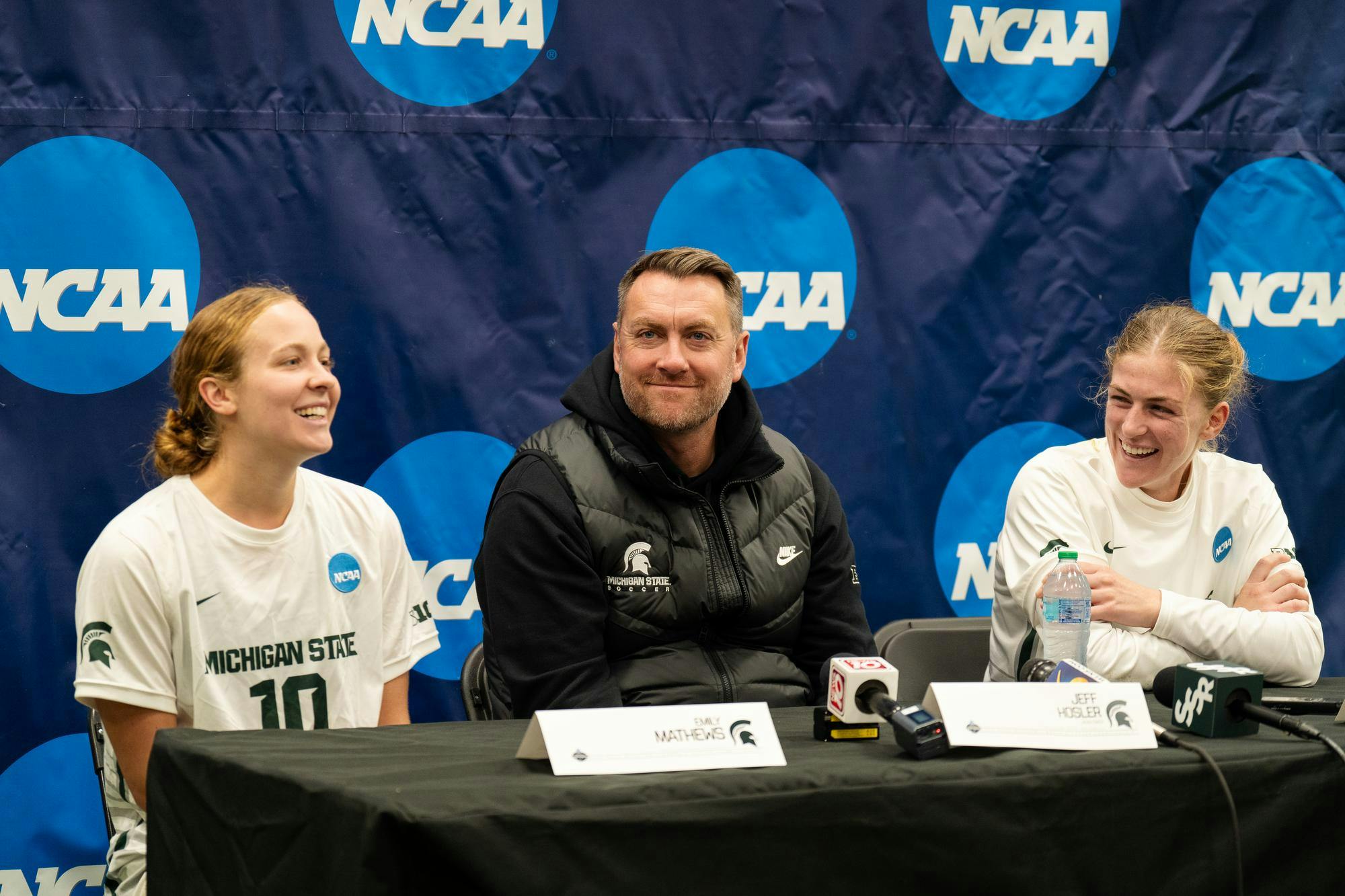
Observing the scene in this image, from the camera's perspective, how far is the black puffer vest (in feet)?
6.64

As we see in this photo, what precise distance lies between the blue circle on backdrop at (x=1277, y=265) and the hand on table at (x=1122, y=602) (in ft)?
4.26

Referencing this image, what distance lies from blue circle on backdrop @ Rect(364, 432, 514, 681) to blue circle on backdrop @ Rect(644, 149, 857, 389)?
661 mm

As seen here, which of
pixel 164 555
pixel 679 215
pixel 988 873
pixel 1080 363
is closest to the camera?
pixel 988 873

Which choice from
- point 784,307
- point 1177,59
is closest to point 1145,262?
point 1177,59

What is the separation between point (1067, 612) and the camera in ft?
7.00

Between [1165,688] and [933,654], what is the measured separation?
3.33ft

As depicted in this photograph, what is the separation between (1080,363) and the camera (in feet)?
10.4

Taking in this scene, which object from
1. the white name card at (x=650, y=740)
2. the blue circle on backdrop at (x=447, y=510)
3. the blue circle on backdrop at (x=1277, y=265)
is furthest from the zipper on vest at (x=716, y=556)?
the blue circle on backdrop at (x=1277, y=265)

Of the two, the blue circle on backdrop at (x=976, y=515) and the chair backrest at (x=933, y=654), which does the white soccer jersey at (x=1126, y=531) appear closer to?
the chair backrest at (x=933, y=654)

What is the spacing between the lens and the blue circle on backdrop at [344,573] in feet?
6.73

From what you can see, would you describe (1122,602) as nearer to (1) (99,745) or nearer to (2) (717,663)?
(2) (717,663)

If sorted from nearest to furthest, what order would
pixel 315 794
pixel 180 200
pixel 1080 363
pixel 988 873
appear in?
pixel 315 794 < pixel 988 873 < pixel 180 200 < pixel 1080 363

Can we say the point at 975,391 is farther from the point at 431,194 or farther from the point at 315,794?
the point at 315,794

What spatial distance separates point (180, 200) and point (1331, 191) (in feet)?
9.07
